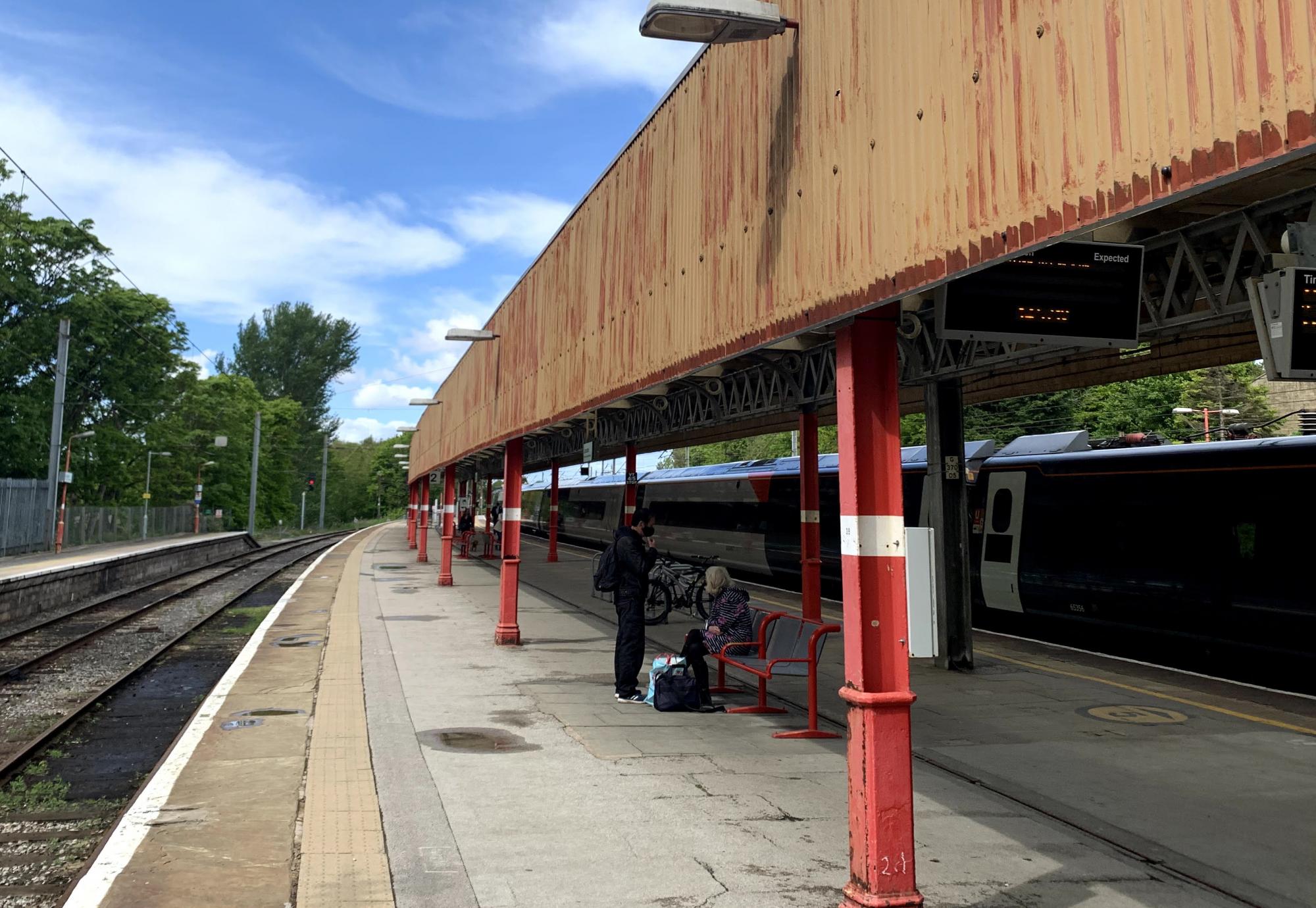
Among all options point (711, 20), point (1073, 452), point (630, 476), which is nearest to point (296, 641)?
point (711, 20)

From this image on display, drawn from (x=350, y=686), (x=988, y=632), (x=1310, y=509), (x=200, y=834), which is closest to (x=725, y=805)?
(x=200, y=834)

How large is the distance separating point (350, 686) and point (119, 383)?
4068cm

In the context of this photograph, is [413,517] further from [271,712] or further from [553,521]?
[271,712]

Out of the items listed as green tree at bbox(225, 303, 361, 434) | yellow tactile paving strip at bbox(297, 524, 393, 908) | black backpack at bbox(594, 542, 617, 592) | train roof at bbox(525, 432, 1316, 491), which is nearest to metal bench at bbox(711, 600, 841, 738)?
black backpack at bbox(594, 542, 617, 592)

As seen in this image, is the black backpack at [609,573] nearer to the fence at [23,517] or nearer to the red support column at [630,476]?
the red support column at [630,476]

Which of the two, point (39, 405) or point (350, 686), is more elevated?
point (39, 405)

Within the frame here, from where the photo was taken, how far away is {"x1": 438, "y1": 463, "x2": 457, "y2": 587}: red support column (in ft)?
75.5

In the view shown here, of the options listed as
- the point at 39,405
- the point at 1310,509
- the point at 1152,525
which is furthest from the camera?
the point at 39,405

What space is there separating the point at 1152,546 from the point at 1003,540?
2.82 metres

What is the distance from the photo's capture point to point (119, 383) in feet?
143

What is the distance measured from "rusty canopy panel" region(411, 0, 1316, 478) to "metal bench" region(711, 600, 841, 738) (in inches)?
108

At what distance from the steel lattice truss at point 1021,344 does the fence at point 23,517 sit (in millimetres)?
21869

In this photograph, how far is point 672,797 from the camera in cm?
607

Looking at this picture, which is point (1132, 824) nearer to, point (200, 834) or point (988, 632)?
point (200, 834)
